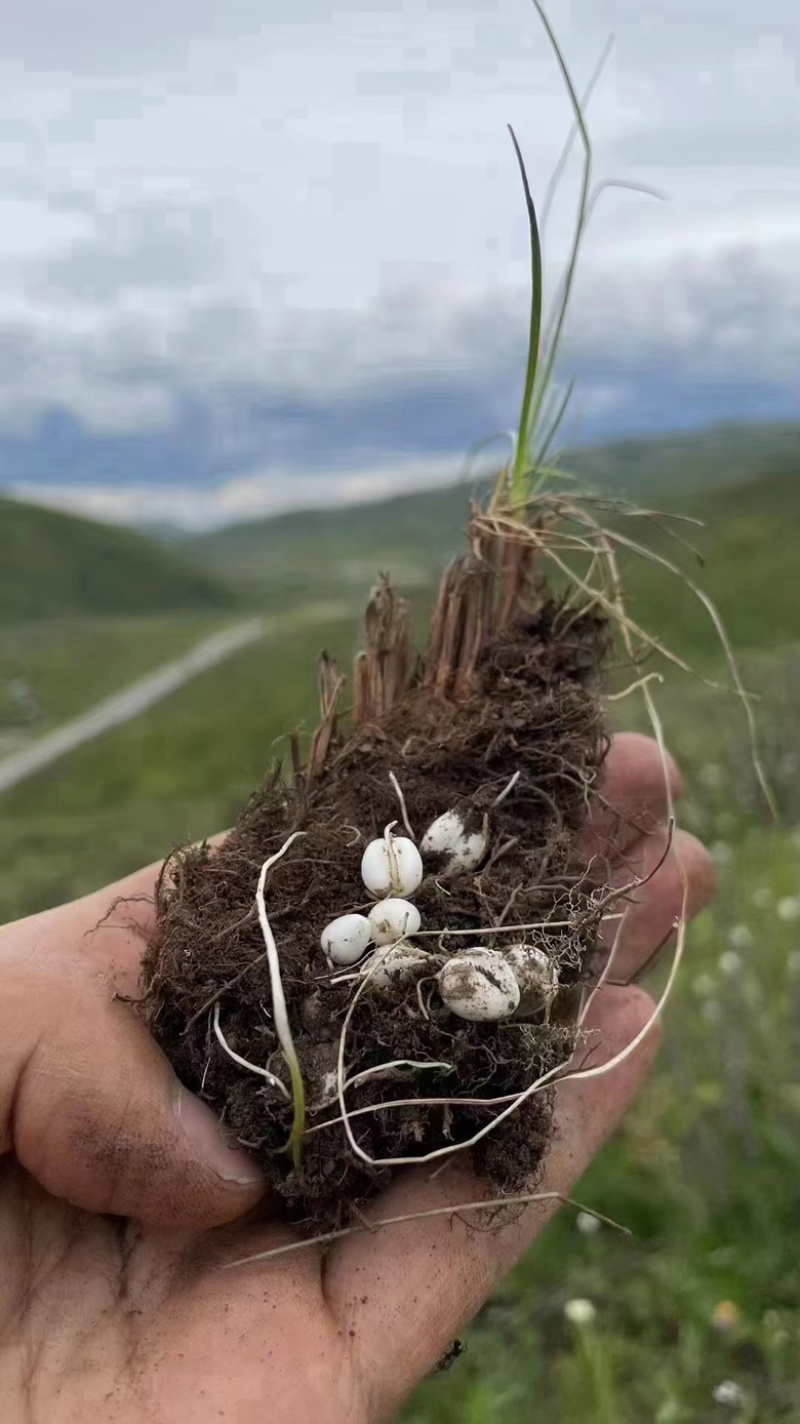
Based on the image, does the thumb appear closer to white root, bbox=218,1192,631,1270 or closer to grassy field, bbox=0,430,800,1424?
white root, bbox=218,1192,631,1270

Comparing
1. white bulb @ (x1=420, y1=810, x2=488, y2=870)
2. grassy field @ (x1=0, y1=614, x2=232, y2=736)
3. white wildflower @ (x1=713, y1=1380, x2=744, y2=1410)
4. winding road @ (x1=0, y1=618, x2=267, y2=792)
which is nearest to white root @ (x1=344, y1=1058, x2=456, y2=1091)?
white bulb @ (x1=420, y1=810, x2=488, y2=870)

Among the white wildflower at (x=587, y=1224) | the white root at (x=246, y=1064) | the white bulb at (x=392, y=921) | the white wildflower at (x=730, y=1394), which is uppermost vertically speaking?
the white bulb at (x=392, y=921)

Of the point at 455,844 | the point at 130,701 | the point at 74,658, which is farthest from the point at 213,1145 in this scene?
the point at 74,658

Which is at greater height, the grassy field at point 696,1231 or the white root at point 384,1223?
the white root at point 384,1223

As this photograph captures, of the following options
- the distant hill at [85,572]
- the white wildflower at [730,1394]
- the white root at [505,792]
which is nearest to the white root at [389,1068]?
the white root at [505,792]

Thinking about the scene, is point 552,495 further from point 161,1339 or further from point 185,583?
point 185,583

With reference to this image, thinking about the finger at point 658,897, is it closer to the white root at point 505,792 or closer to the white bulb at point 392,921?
the white root at point 505,792
